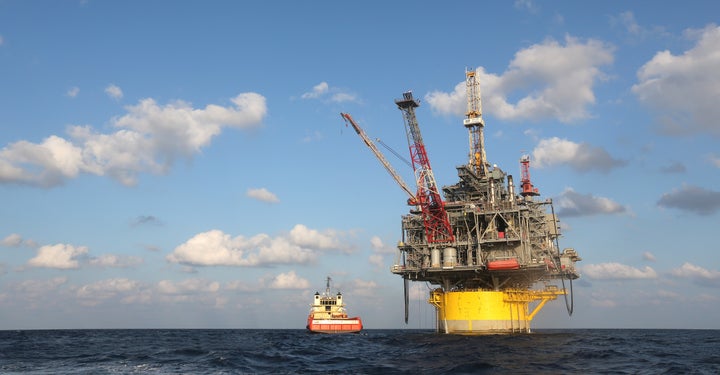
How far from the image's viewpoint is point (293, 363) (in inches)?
1480

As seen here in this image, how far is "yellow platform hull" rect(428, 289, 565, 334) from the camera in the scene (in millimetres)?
61812

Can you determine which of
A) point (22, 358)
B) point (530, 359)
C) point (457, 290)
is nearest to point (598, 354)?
point (530, 359)

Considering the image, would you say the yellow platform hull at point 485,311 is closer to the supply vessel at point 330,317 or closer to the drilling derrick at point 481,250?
the drilling derrick at point 481,250

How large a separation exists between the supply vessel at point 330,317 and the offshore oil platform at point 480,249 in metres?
20.0

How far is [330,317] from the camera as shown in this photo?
88.0 m

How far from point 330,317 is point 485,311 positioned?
33.2 meters

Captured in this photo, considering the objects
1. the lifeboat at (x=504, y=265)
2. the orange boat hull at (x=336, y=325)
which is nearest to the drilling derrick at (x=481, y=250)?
the lifeboat at (x=504, y=265)

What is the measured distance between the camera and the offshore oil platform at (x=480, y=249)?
204 feet

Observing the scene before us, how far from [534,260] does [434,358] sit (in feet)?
91.9

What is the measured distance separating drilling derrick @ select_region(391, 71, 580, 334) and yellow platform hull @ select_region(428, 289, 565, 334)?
0.37ft

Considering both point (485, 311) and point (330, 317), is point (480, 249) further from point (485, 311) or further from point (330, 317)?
point (330, 317)

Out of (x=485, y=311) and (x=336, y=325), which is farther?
(x=336, y=325)

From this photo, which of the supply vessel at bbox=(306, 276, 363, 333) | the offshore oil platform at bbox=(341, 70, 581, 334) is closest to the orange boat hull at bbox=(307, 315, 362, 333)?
the supply vessel at bbox=(306, 276, 363, 333)

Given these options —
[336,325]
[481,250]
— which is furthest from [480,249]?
[336,325]
